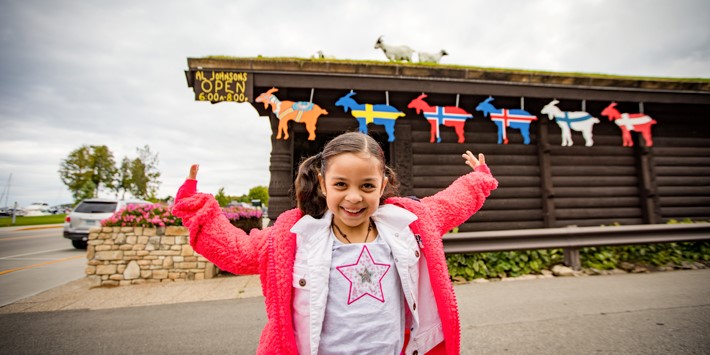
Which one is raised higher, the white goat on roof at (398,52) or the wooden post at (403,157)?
the white goat on roof at (398,52)

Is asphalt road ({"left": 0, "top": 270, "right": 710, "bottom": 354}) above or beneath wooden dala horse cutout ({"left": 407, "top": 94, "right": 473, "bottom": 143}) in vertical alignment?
beneath

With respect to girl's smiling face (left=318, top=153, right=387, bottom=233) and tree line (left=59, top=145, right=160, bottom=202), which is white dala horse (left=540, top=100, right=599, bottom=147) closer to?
girl's smiling face (left=318, top=153, right=387, bottom=233)

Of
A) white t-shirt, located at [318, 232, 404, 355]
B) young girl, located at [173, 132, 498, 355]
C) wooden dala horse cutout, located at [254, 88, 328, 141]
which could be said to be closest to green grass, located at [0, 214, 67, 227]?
wooden dala horse cutout, located at [254, 88, 328, 141]

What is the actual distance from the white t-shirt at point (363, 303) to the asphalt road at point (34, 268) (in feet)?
18.1

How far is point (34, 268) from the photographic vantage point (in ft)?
22.2

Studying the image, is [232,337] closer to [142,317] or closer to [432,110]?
[142,317]

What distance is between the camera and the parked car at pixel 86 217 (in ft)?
30.7

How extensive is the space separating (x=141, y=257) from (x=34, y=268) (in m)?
3.88

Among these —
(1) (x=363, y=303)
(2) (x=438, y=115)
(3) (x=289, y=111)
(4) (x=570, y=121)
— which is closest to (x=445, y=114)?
(2) (x=438, y=115)

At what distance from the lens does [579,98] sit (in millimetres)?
5750

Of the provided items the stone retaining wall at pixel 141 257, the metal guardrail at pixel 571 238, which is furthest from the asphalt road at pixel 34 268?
the metal guardrail at pixel 571 238

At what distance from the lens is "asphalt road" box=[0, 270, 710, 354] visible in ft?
8.45

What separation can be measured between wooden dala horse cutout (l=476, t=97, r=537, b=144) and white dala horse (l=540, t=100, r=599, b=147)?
380 millimetres

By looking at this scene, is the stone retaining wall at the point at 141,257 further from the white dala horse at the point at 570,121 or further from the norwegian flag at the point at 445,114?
the white dala horse at the point at 570,121
